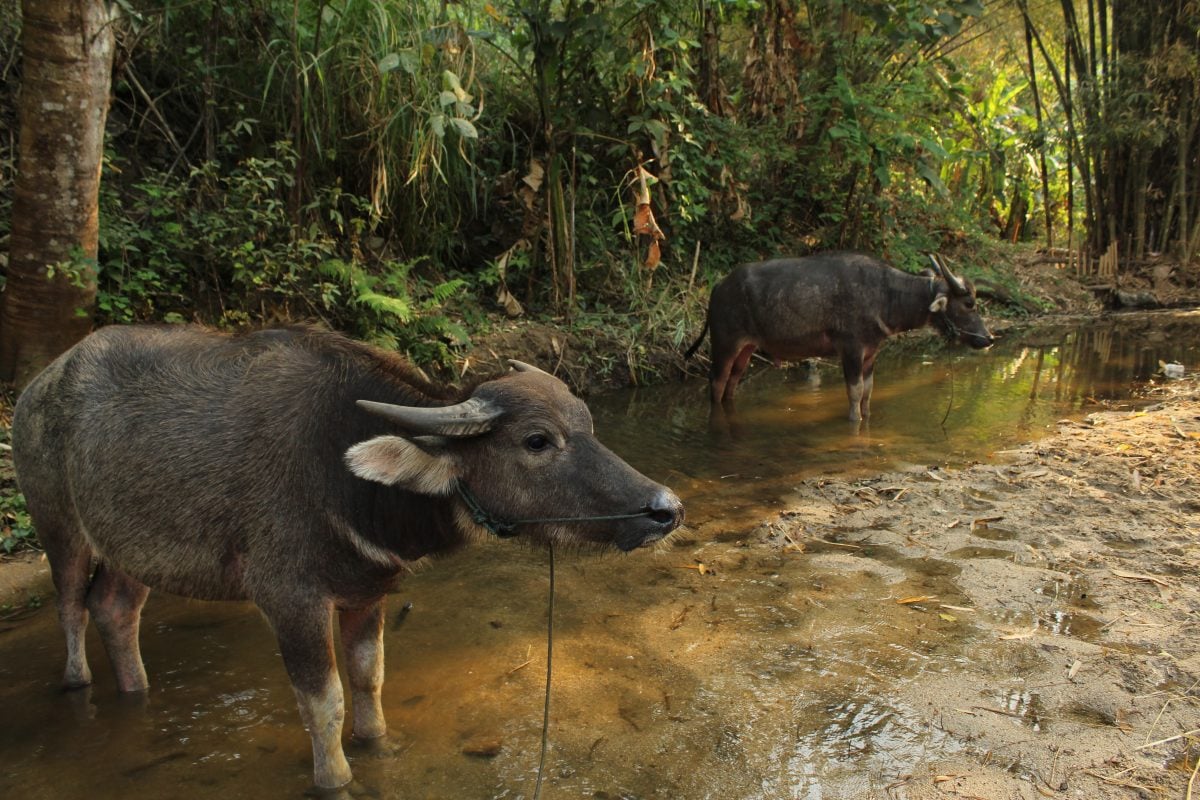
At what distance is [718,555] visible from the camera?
4.93m

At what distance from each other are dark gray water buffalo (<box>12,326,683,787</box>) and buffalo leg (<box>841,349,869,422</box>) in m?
5.19

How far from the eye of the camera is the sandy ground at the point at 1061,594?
9.73ft

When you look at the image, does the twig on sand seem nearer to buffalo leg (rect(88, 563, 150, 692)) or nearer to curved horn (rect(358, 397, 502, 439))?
curved horn (rect(358, 397, 502, 439))

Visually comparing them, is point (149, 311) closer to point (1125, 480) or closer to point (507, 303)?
point (507, 303)

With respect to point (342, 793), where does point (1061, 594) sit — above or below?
above

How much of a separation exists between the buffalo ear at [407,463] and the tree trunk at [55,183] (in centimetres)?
366

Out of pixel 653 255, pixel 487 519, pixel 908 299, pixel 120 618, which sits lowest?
pixel 120 618

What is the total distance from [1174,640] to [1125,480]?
2.19 m

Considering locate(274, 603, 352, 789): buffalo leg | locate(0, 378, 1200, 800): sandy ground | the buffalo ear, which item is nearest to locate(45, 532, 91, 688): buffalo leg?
locate(0, 378, 1200, 800): sandy ground

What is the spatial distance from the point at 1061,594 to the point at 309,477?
362 cm

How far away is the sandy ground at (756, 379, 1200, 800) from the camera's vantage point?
2967mm

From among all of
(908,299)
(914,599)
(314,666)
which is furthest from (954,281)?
(314,666)

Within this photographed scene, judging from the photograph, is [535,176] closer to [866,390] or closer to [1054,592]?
[866,390]

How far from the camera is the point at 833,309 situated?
8.44 metres
